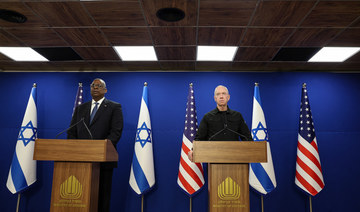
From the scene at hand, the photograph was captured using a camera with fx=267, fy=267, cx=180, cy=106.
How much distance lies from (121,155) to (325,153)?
3.34 metres

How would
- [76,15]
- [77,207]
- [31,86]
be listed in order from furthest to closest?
[31,86]
[76,15]
[77,207]

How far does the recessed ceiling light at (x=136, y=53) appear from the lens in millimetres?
3957

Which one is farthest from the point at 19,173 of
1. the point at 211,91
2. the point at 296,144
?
the point at 296,144

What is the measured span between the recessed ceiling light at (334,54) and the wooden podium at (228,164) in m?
2.52

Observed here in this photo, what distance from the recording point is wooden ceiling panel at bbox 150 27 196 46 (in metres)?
3.32

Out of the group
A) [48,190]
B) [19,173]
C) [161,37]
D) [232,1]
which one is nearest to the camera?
[232,1]

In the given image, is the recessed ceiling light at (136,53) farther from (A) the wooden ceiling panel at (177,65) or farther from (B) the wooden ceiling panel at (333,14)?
(B) the wooden ceiling panel at (333,14)

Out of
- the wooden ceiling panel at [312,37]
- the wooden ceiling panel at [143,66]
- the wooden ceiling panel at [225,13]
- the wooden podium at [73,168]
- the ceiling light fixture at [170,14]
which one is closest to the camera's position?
the wooden podium at [73,168]

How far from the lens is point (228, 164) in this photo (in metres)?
2.29

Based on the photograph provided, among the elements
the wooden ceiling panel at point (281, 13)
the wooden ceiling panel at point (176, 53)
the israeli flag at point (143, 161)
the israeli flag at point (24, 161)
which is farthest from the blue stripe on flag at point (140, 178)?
the wooden ceiling panel at point (281, 13)

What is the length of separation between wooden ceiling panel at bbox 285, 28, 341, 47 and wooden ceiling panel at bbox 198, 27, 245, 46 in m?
0.72

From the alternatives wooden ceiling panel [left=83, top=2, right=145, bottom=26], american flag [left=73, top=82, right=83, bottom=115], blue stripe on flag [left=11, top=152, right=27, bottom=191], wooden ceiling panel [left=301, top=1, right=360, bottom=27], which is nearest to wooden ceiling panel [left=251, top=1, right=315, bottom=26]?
wooden ceiling panel [left=301, top=1, right=360, bottom=27]

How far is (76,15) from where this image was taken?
9.88ft

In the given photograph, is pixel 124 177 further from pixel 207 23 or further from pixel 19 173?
pixel 207 23
